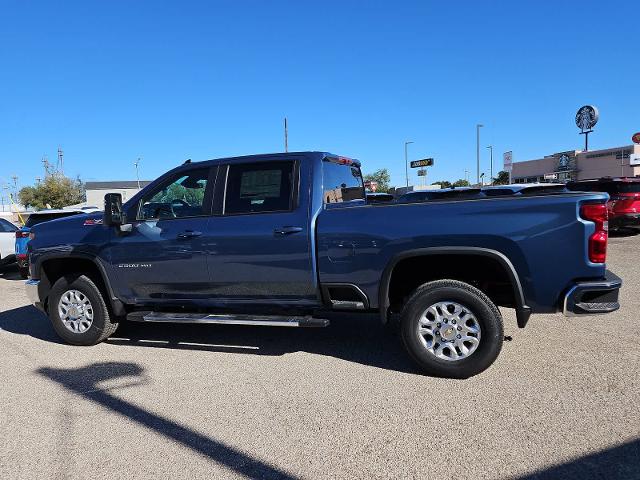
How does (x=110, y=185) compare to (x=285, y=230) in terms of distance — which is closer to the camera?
(x=285, y=230)

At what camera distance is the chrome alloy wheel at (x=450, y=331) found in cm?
404

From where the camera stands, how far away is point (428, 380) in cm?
407

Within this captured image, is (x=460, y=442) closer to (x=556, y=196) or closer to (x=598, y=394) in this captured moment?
(x=598, y=394)

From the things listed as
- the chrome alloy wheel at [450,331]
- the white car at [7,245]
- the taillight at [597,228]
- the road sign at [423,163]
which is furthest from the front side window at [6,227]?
the road sign at [423,163]

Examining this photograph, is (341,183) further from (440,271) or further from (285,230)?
(440,271)

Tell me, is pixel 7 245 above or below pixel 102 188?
below

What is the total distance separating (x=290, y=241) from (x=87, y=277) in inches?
101

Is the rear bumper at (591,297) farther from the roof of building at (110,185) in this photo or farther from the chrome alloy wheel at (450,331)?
the roof of building at (110,185)

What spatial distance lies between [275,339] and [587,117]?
50865mm

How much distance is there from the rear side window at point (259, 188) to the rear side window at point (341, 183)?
361 millimetres

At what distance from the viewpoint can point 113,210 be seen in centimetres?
491

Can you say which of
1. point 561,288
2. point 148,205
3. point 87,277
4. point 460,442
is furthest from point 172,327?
point 561,288

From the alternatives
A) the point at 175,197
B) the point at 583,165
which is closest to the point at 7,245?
the point at 175,197

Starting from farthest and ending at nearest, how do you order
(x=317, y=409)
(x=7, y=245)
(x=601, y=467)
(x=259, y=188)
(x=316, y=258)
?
(x=7, y=245)
(x=259, y=188)
(x=316, y=258)
(x=317, y=409)
(x=601, y=467)
